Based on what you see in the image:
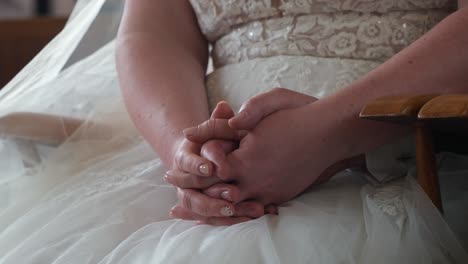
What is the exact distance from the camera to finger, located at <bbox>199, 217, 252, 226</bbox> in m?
0.72

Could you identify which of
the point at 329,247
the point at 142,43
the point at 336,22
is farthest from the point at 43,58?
the point at 329,247

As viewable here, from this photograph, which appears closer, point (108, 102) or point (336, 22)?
point (336, 22)

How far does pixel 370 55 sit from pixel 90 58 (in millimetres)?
530

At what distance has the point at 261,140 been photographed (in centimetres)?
73

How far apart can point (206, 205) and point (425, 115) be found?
0.28 metres

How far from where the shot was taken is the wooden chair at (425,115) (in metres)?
0.52

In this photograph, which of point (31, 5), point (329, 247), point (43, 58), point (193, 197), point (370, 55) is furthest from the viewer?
point (31, 5)

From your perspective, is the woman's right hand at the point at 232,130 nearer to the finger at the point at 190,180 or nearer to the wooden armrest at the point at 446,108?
the finger at the point at 190,180

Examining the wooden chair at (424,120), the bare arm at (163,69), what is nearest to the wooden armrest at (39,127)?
the wooden chair at (424,120)

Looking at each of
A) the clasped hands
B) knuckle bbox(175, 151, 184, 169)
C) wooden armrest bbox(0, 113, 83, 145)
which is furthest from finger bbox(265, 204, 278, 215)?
wooden armrest bbox(0, 113, 83, 145)

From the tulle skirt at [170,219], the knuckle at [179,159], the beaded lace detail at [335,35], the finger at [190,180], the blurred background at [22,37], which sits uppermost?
the beaded lace detail at [335,35]

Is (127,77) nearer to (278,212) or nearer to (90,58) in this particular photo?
(90,58)

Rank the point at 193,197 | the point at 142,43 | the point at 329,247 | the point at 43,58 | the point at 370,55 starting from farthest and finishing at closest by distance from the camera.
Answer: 1. the point at 43,58
2. the point at 142,43
3. the point at 370,55
4. the point at 193,197
5. the point at 329,247

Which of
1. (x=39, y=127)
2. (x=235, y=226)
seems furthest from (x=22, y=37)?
(x=235, y=226)
